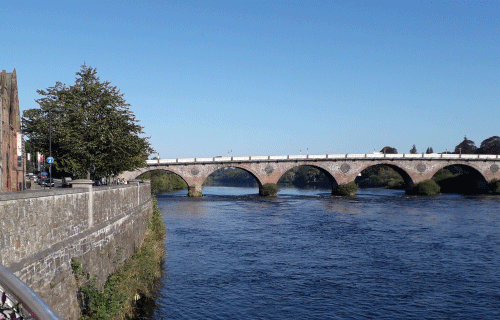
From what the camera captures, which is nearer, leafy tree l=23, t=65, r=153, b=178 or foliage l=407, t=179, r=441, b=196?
leafy tree l=23, t=65, r=153, b=178

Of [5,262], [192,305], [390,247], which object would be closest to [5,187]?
[192,305]

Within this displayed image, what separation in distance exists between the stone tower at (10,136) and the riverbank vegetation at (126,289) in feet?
32.9

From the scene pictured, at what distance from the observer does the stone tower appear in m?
26.1

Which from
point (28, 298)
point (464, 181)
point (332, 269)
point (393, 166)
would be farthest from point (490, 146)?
point (28, 298)

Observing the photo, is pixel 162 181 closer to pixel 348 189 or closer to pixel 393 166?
pixel 348 189

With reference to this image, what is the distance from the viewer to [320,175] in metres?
136

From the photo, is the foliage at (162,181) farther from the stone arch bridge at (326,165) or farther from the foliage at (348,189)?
the foliage at (348,189)

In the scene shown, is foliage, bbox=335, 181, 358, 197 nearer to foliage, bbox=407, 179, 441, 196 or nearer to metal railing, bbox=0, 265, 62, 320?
foliage, bbox=407, 179, 441, 196

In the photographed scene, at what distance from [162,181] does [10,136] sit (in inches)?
2600

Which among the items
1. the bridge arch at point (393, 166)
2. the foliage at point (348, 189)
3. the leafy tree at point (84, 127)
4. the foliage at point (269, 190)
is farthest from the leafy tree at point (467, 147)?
the leafy tree at point (84, 127)

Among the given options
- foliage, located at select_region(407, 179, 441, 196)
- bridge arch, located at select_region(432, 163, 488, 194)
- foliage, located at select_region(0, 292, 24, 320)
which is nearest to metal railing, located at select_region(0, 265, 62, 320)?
foliage, located at select_region(0, 292, 24, 320)

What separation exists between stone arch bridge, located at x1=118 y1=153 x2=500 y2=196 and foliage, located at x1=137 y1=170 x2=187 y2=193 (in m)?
13.3

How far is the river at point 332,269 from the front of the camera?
17500 millimetres

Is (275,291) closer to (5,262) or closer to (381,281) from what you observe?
(381,281)
